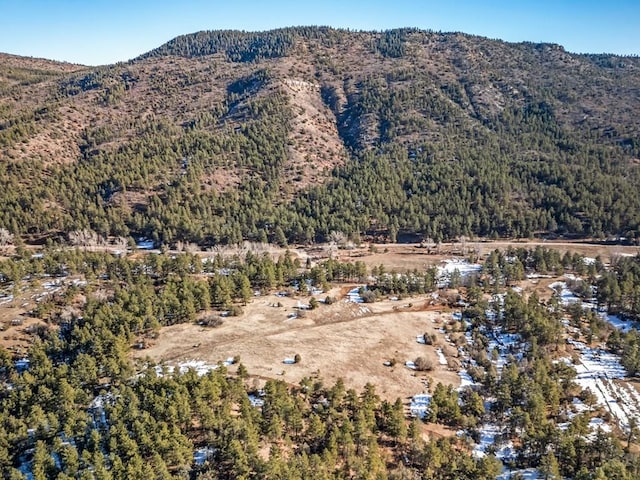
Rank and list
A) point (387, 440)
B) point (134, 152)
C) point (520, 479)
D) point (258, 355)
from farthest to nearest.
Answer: point (134, 152) → point (258, 355) → point (387, 440) → point (520, 479)

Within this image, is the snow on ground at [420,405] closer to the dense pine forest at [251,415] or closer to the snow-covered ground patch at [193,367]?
the dense pine forest at [251,415]

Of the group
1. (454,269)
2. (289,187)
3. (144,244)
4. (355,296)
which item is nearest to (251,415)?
(355,296)

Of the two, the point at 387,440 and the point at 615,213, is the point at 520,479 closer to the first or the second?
the point at 387,440

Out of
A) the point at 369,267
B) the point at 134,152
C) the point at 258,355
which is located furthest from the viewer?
the point at 134,152

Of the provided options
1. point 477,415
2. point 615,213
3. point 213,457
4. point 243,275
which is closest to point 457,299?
point 477,415

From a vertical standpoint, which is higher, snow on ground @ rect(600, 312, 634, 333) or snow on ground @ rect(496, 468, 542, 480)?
snow on ground @ rect(600, 312, 634, 333)

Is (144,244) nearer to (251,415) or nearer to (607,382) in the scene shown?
(251,415)

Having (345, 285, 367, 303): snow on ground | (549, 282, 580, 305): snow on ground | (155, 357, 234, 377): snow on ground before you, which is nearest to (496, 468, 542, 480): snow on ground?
(155, 357, 234, 377): snow on ground

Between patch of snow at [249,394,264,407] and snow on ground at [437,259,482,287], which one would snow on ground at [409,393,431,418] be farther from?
snow on ground at [437,259,482,287]
